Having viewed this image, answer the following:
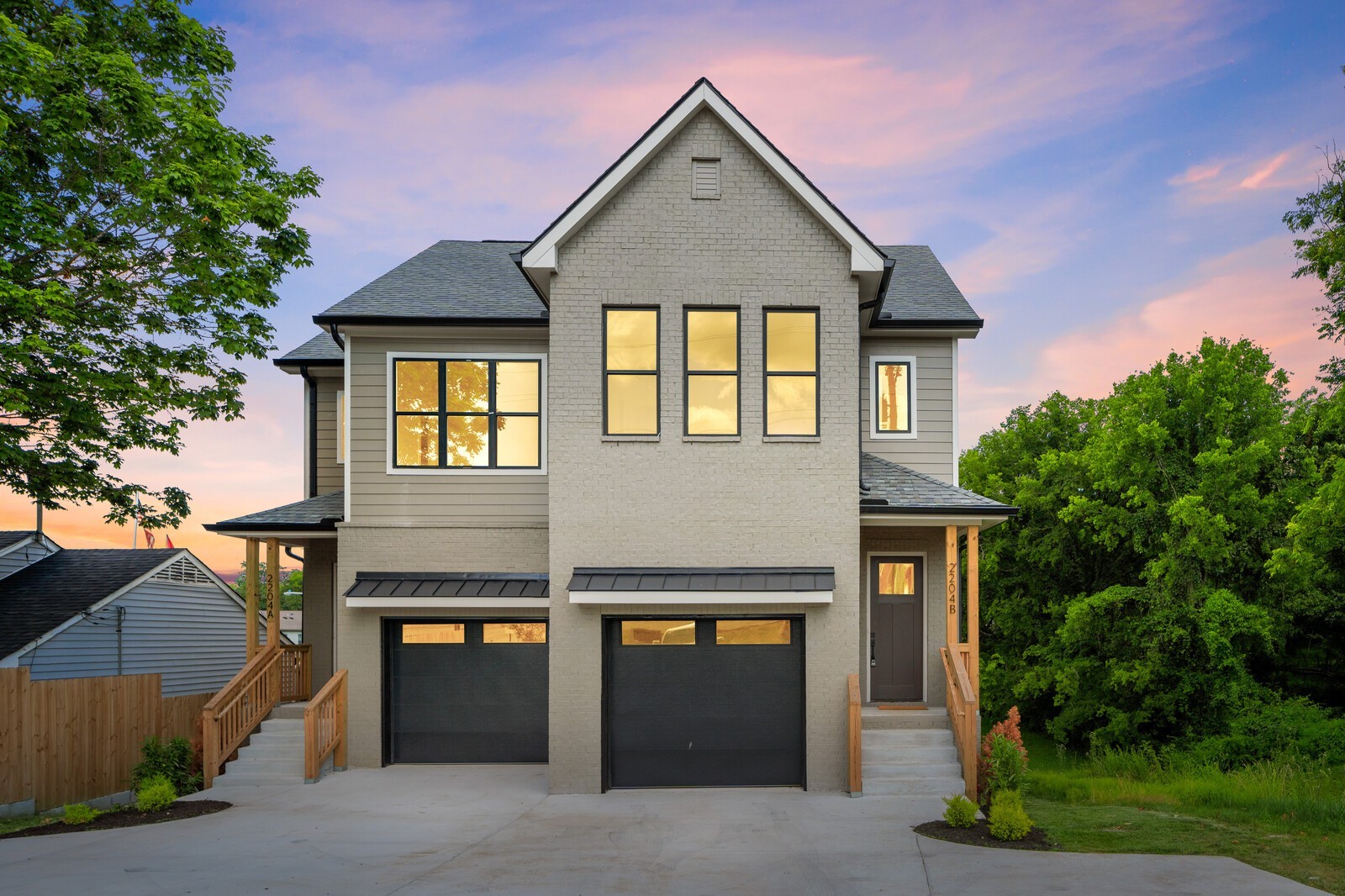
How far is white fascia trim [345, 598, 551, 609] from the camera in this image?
1459 centimetres

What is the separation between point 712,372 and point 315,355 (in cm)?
835

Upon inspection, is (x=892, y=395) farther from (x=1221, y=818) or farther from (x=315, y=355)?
(x=315, y=355)

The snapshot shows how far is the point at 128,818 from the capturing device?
462 inches

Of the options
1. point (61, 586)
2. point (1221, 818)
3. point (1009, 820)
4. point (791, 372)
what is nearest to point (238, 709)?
point (791, 372)

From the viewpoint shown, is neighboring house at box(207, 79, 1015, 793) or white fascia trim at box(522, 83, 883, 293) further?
white fascia trim at box(522, 83, 883, 293)

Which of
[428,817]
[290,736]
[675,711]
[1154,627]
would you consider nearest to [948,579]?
[675,711]

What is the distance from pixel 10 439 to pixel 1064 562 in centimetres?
2753

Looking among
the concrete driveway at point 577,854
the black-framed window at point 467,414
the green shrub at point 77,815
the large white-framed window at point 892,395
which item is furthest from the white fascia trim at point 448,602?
the large white-framed window at point 892,395

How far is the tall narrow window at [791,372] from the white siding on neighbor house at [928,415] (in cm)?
330

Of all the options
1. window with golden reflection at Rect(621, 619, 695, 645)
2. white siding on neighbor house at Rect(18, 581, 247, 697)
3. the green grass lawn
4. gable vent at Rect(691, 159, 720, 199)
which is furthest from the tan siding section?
white siding on neighbor house at Rect(18, 581, 247, 697)

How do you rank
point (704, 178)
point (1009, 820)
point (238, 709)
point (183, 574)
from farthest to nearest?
A: point (183, 574), point (238, 709), point (704, 178), point (1009, 820)

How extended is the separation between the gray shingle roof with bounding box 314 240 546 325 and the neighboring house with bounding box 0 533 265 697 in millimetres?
11804

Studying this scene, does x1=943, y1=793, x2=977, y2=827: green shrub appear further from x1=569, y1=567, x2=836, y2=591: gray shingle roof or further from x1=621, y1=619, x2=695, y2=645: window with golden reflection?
x1=621, y1=619, x2=695, y2=645: window with golden reflection

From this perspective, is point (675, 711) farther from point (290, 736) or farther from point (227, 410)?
point (227, 410)
